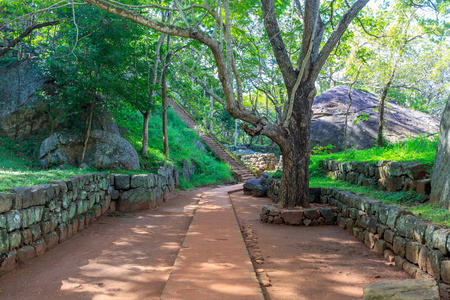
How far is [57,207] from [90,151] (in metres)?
4.59

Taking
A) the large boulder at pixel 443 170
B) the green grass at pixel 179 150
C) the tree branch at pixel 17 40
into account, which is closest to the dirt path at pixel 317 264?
the large boulder at pixel 443 170

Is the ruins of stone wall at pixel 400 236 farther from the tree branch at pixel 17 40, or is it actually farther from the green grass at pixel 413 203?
the tree branch at pixel 17 40

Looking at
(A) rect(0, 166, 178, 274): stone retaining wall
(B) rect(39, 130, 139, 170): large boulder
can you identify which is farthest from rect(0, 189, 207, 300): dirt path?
(B) rect(39, 130, 139, 170): large boulder

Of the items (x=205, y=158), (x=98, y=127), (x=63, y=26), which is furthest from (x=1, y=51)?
(x=205, y=158)

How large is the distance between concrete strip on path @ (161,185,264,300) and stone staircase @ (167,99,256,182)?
13853 millimetres

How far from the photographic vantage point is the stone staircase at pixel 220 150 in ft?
68.2

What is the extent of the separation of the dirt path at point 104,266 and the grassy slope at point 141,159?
1.24 metres

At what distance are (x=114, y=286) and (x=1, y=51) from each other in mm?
9241

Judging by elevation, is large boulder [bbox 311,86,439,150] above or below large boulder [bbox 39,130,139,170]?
above

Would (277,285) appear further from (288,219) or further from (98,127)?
(98,127)

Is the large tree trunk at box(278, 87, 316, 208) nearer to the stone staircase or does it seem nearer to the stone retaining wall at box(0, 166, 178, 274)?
the stone retaining wall at box(0, 166, 178, 274)

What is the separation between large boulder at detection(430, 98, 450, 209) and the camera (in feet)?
15.4

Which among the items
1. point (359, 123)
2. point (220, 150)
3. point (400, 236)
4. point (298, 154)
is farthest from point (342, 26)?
point (220, 150)

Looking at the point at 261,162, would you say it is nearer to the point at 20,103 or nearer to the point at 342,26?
the point at 20,103
